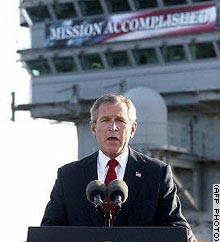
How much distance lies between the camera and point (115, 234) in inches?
296

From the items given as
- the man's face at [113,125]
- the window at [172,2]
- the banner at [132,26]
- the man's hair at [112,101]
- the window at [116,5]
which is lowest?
the man's face at [113,125]

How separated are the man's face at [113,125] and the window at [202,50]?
46.6m

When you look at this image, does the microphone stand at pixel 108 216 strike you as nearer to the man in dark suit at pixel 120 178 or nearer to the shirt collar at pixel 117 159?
the man in dark suit at pixel 120 178

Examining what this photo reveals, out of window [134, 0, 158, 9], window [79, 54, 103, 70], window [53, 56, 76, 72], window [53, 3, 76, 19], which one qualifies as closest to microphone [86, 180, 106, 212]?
window [134, 0, 158, 9]

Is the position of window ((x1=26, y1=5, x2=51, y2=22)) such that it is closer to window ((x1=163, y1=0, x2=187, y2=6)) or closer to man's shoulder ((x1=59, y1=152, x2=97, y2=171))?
window ((x1=163, y1=0, x2=187, y2=6))

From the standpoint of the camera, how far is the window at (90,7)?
184 ft

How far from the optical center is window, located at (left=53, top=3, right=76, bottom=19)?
187 ft

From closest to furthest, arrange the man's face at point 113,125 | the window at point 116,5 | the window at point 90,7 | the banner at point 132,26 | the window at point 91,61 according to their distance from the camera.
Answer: the man's face at point 113,125, the banner at point 132,26, the window at point 116,5, the window at point 90,7, the window at point 91,61

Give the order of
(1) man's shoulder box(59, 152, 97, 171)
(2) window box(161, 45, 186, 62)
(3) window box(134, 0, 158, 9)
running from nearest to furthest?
1. (1) man's shoulder box(59, 152, 97, 171)
2. (3) window box(134, 0, 158, 9)
3. (2) window box(161, 45, 186, 62)

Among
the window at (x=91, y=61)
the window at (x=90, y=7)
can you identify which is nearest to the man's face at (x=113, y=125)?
the window at (x=90, y=7)

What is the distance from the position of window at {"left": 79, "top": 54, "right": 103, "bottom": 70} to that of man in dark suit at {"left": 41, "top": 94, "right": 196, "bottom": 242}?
48.1m

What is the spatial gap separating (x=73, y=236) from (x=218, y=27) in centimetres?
4735

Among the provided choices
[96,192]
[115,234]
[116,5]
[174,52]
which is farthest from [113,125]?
[116,5]

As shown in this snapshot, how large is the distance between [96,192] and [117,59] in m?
48.6
